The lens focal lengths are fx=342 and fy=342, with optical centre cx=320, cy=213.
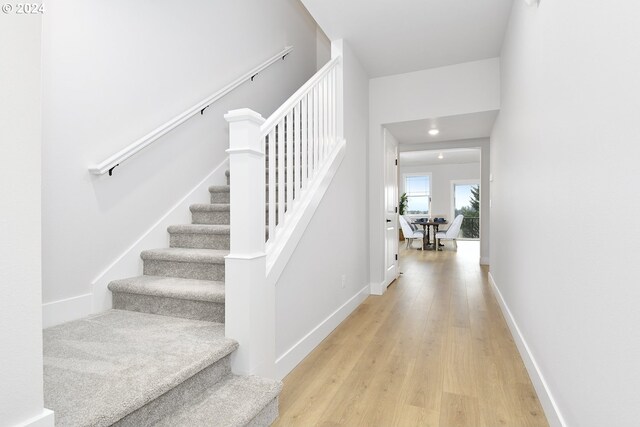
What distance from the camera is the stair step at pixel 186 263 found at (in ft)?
7.23

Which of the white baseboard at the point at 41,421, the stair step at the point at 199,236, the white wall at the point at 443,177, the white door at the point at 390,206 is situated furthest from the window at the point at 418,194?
the white baseboard at the point at 41,421

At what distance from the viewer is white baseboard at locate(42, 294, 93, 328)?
186 cm

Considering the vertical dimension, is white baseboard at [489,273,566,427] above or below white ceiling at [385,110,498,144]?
below

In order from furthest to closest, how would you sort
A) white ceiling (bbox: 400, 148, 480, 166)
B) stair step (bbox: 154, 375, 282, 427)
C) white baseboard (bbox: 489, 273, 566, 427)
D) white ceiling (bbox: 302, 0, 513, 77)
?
white ceiling (bbox: 400, 148, 480, 166) < white ceiling (bbox: 302, 0, 513, 77) < white baseboard (bbox: 489, 273, 566, 427) < stair step (bbox: 154, 375, 282, 427)

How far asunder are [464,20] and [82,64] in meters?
2.97

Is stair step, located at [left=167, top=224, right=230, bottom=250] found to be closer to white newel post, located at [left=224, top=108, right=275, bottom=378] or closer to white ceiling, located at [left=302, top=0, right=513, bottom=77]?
white newel post, located at [left=224, top=108, right=275, bottom=378]

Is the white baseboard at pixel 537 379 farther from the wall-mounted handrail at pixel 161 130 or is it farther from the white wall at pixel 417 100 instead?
the wall-mounted handrail at pixel 161 130

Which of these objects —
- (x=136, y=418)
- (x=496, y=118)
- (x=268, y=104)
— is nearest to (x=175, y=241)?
(x=136, y=418)

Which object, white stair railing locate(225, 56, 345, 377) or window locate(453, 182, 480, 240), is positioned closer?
white stair railing locate(225, 56, 345, 377)

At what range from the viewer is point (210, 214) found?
2.80 metres

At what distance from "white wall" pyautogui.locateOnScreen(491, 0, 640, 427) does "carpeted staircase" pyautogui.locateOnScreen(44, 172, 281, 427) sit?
4.07ft

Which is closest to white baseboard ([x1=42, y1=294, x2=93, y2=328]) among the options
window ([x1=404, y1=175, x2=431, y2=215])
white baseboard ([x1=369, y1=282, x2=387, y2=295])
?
white baseboard ([x1=369, y1=282, x2=387, y2=295])

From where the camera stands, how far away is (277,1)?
13.9 ft

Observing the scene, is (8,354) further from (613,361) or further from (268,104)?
(268,104)
